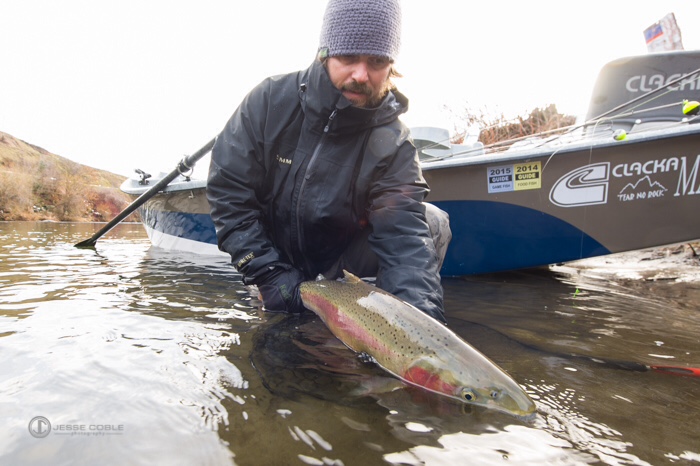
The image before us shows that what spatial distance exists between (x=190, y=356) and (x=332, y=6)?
2040 mm

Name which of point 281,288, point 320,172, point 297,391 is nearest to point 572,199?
point 320,172

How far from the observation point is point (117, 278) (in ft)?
13.8

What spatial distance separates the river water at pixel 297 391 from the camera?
1192mm

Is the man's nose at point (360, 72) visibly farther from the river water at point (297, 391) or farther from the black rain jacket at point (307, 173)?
the river water at point (297, 391)

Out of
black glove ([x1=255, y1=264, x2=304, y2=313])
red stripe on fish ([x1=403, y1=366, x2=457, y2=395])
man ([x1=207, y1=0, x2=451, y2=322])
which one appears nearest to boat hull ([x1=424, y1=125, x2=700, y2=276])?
man ([x1=207, y1=0, x2=451, y2=322])

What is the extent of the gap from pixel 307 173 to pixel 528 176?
2617mm

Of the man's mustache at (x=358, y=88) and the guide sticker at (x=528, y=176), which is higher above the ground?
the man's mustache at (x=358, y=88)

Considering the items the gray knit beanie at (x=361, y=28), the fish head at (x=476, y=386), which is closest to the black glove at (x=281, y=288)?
the fish head at (x=476, y=386)

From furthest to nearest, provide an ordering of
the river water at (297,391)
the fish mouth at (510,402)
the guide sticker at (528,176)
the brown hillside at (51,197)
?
1. the brown hillside at (51,197)
2. the guide sticker at (528,176)
3. the fish mouth at (510,402)
4. the river water at (297,391)

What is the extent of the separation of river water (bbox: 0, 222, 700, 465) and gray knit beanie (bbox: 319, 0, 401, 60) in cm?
162

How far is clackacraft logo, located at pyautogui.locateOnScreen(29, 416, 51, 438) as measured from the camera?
1.22 metres

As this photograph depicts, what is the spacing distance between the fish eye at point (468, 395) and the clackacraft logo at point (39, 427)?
1377 mm

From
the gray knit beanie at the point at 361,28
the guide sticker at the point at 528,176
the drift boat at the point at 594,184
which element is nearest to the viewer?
the gray knit beanie at the point at 361,28

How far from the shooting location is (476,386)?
4.92 ft
